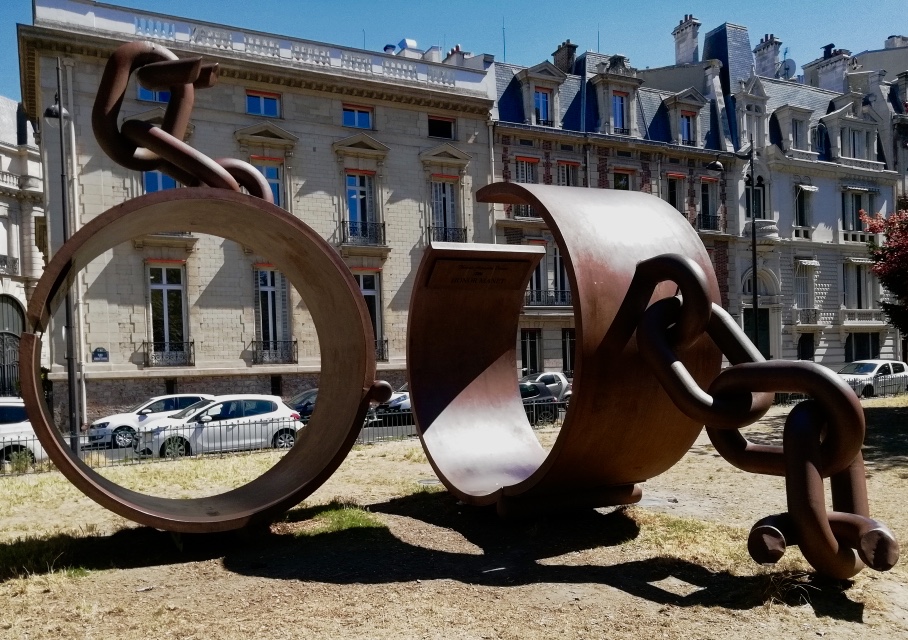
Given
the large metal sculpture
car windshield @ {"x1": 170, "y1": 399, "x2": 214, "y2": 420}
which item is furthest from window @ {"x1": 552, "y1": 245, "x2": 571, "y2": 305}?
the large metal sculpture

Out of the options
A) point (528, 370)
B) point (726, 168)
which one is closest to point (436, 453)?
point (528, 370)

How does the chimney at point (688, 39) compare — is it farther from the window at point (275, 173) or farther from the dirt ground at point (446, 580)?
the dirt ground at point (446, 580)

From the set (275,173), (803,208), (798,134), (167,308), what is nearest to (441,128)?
(275,173)

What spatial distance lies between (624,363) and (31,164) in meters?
44.2

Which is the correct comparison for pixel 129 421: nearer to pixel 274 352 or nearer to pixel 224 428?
pixel 224 428

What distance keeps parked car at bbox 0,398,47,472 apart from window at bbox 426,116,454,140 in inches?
714

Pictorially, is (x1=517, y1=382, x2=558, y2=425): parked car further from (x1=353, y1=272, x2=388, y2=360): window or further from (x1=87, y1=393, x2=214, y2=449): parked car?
(x1=353, y1=272, x2=388, y2=360): window

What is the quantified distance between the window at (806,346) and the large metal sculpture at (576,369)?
31.5 meters

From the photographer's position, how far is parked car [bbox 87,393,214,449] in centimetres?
1712

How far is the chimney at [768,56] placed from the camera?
147ft

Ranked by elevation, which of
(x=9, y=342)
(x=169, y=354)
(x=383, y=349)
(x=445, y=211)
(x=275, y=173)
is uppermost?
(x=275, y=173)

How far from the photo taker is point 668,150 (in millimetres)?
35125

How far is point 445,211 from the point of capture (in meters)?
30.5

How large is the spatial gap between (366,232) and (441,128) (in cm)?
508
